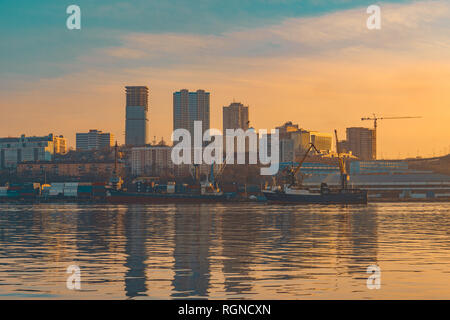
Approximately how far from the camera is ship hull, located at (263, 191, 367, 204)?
19138 centimetres

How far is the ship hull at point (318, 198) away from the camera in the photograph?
191375mm

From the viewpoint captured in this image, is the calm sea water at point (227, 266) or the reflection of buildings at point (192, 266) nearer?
the calm sea water at point (227, 266)

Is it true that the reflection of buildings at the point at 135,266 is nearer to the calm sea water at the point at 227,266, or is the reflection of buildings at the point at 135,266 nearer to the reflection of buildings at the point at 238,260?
the calm sea water at the point at 227,266

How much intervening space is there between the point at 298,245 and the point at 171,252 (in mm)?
9349

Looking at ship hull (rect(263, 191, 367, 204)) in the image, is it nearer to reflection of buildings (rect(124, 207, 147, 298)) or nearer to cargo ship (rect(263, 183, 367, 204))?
cargo ship (rect(263, 183, 367, 204))

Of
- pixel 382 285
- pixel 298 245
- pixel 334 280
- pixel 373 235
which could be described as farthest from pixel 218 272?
pixel 373 235

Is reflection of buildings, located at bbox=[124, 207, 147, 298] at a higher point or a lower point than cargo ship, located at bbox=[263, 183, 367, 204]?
higher

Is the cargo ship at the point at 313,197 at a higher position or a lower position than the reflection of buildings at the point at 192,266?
lower

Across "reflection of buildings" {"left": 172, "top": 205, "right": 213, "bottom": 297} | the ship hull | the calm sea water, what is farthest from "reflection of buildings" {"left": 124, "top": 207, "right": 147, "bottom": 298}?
the ship hull

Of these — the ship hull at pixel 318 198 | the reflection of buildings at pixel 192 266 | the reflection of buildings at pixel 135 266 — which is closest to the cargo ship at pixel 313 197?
the ship hull at pixel 318 198

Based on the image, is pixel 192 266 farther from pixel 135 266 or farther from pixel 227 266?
pixel 135 266

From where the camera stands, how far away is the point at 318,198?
629ft

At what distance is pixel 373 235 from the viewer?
5359cm
